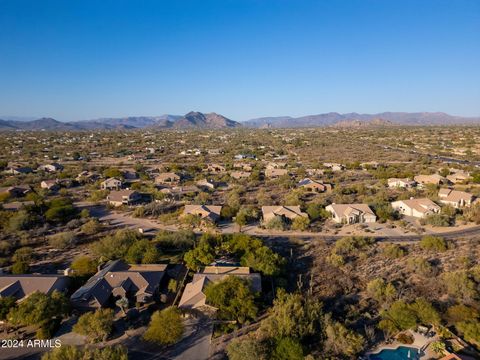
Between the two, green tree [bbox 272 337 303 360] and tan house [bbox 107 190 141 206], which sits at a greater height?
tan house [bbox 107 190 141 206]

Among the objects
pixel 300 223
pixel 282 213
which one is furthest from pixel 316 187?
pixel 300 223

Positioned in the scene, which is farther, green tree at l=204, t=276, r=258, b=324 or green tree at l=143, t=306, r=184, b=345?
green tree at l=204, t=276, r=258, b=324

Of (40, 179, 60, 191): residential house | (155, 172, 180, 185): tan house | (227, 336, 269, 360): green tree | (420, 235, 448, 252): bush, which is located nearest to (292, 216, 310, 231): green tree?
(420, 235, 448, 252): bush

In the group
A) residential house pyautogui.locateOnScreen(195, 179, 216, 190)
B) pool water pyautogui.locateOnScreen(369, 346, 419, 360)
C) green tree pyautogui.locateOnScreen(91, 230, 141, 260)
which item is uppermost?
residential house pyautogui.locateOnScreen(195, 179, 216, 190)

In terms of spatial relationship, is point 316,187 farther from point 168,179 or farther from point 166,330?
point 166,330

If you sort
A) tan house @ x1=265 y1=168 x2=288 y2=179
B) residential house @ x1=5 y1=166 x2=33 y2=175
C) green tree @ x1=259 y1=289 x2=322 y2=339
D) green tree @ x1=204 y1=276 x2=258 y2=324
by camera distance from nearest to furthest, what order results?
green tree @ x1=259 y1=289 x2=322 y2=339
green tree @ x1=204 y1=276 x2=258 y2=324
tan house @ x1=265 y1=168 x2=288 y2=179
residential house @ x1=5 y1=166 x2=33 y2=175

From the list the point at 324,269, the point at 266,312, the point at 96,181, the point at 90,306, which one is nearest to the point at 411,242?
the point at 324,269

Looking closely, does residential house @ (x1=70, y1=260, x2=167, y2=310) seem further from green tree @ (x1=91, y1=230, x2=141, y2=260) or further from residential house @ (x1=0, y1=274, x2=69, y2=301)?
green tree @ (x1=91, y1=230, x2=141, y2=260)
